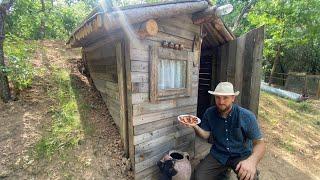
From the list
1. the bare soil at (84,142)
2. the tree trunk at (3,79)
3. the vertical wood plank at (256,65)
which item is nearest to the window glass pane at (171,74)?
the bare soil at (84,142)

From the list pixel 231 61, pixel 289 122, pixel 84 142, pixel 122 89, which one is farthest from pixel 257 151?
pixel 289 122

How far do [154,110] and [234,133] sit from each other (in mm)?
1415

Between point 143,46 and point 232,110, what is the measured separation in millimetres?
1841

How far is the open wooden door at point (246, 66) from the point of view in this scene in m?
4.55

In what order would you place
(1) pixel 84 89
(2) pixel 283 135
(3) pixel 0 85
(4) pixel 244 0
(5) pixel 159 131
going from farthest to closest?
(4) pixel 244 0
(2) pixel 283 135
(1) pixel 84 89
(3) pixel 0 85
(5) pixel 159 131

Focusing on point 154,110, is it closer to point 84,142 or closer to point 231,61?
point 84,142

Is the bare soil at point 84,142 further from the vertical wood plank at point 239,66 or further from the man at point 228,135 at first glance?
the vertical wood plank at point 239,66

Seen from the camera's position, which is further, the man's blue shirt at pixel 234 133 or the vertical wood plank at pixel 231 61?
the vertical wood plank at pixel 231 61

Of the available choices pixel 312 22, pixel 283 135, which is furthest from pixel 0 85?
pixel 312 22

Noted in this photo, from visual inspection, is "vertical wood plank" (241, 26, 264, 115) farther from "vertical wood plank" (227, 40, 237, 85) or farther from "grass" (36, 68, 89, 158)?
"grass" (36, 68, 89, 158)

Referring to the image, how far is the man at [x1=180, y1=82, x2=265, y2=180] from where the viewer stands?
10.5ft

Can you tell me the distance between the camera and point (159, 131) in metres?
3.91

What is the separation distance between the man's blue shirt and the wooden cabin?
0.97 meters

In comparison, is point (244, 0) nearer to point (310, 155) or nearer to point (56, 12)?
point (310, 155)
